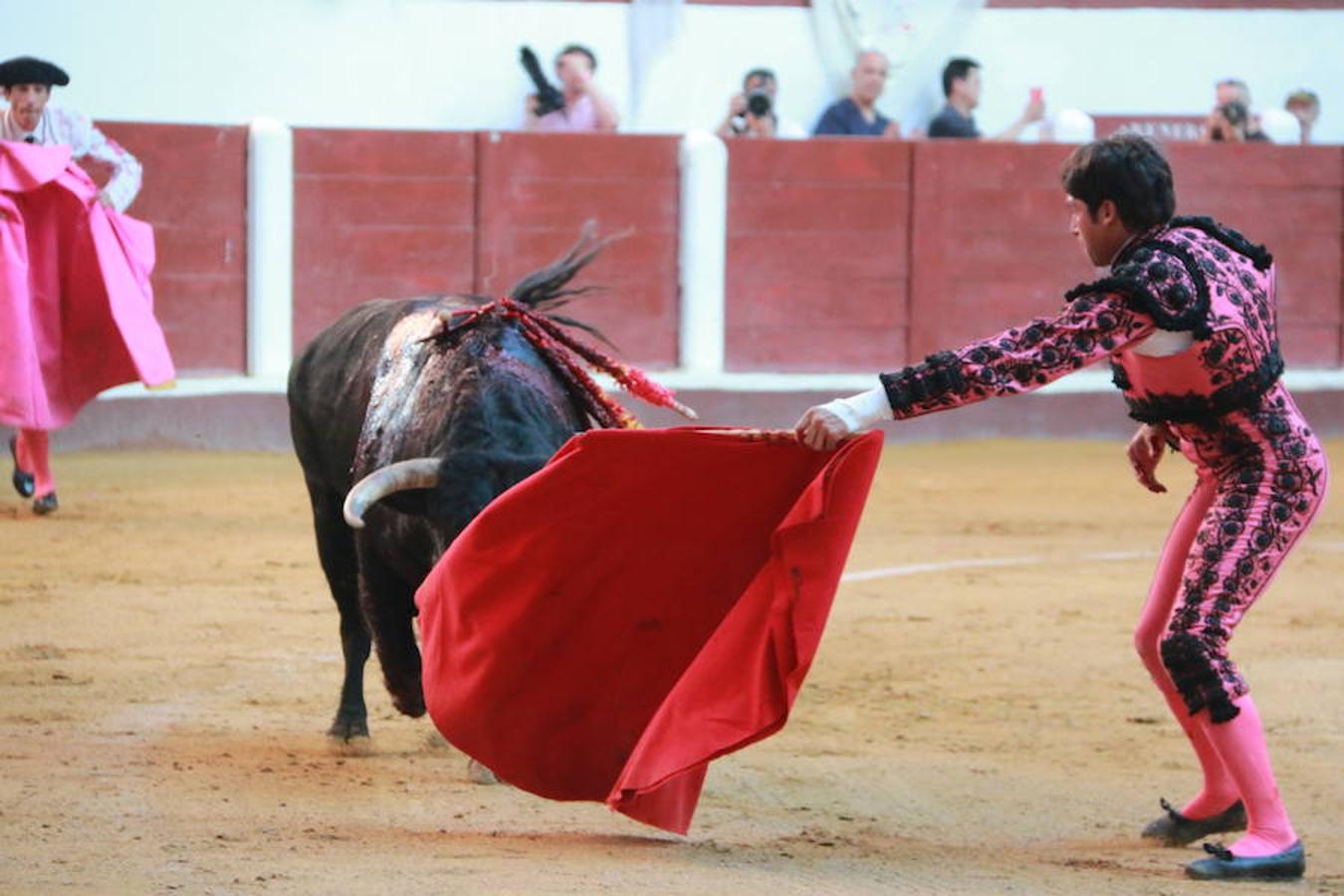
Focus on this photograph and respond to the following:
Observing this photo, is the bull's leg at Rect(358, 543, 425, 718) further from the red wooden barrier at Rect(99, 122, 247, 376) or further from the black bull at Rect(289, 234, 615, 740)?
the red wooden barrier at Rect(99, 122, 247, 376)

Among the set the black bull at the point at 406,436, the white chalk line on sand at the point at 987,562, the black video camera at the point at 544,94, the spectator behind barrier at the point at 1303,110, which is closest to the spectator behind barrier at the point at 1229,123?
the spectator behind barrier at the point at 1303,110

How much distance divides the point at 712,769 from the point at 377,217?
541 cm

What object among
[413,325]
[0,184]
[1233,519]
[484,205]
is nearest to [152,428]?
[484,205]

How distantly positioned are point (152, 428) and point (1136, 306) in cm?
620

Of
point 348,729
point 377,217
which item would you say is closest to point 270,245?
point 377,217

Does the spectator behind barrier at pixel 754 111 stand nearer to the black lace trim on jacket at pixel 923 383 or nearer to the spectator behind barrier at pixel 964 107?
the spectator behind barrier at pixel 964 107

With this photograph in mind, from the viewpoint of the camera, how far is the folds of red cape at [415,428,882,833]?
3.01 meters

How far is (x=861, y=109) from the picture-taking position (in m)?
9.70

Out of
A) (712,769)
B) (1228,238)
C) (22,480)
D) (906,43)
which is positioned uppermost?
(906,43)

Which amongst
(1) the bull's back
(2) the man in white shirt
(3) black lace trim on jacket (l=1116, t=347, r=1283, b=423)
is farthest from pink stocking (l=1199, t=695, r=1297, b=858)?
(2) the man in white shirt

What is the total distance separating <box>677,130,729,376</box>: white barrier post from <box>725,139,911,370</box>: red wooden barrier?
5 cm

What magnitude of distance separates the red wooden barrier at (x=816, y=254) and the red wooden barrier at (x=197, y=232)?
2.03m

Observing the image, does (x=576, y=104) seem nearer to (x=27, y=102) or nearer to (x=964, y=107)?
(x=964, y=107)

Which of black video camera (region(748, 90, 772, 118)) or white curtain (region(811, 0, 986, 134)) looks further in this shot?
white curtain (region(811, 0, 986, 134))
